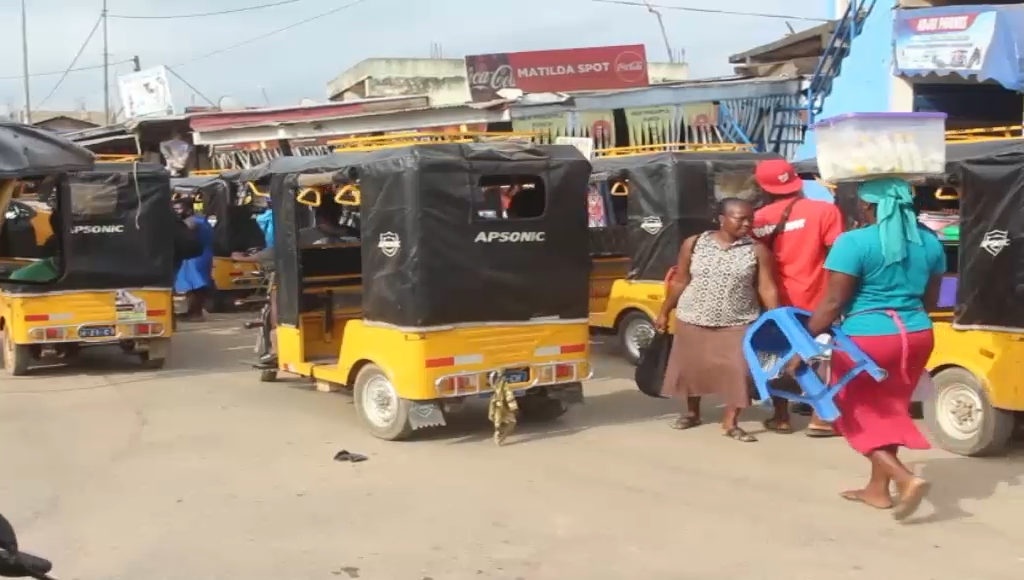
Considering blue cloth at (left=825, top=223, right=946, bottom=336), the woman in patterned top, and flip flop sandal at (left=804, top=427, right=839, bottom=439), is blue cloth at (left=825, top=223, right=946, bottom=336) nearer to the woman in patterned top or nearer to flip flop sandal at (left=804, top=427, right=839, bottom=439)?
the woman in patterned top

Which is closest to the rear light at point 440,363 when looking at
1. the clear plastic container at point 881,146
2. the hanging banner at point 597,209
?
the clear plastic container at point 881,146

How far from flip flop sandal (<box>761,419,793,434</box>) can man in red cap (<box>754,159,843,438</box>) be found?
40.3 inches

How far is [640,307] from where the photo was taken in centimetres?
1103

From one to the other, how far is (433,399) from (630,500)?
182 centimetres

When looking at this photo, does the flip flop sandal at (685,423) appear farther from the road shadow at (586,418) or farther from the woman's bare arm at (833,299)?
the woman's bare arm at (833,299)

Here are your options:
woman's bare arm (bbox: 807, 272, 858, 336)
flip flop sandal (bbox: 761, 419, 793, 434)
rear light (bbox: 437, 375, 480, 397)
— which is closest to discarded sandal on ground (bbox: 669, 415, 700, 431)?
flip flop sandal (bbox: 761, 419, 793, 434)

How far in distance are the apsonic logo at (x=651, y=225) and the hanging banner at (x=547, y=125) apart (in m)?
7.26

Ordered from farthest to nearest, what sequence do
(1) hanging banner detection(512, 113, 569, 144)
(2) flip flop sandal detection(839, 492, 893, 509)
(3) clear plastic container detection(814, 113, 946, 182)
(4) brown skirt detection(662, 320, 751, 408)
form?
(1) hanging banner detection(512, 113, 569, 144) → (4) brown skirt detection(662, 320, 751, 408) → (2) flip flop sandal detection(839, 492, 893, 509) → (3) clear plastic container detection(814, 113, 946, 182)

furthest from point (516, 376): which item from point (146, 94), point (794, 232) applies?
point (146, 94)

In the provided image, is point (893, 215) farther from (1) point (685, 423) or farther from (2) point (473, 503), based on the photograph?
(1) point (685, 423)

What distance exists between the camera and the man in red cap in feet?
23.6

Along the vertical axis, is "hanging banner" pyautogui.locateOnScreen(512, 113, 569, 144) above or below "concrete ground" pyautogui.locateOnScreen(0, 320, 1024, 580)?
above

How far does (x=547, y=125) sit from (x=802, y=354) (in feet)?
43.0

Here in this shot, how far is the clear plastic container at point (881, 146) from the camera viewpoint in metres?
5.55
